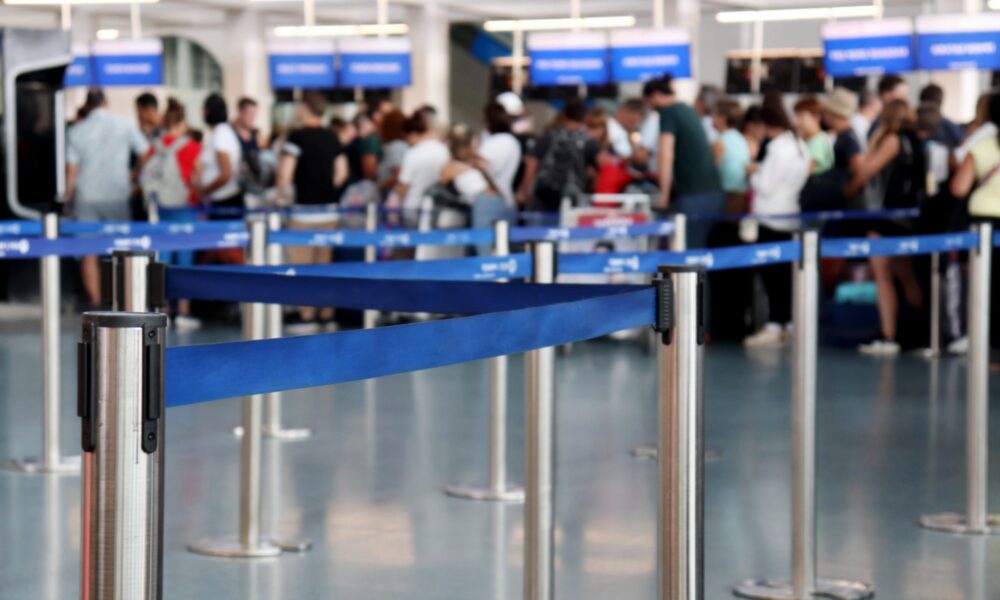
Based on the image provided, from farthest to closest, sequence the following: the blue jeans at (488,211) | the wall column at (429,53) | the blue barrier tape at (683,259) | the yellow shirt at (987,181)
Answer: the wall column at (429,53)
the blue jeans at (488,211)
the yellow shirt at (987,181)
the blue barrier tape at (683,259)

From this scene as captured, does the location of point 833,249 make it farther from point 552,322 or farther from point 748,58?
point 748,58

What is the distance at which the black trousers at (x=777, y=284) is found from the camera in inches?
425

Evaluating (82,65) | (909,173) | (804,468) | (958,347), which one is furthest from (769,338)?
(82,65)

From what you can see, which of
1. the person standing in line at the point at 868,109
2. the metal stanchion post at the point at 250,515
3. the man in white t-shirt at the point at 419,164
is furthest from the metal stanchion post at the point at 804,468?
the person standing in line at the point at 868,109

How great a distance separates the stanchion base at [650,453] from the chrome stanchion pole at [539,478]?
2371mm

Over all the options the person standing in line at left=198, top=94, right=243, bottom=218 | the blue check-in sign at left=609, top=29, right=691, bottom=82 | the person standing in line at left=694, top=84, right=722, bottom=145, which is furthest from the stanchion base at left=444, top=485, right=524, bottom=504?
the blue check-in sign at left=609, top=29, right=691, bottom=82

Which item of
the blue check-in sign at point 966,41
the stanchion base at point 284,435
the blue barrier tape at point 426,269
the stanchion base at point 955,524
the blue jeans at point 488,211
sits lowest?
the stanchion base at point 955,524

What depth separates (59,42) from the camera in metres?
11.2

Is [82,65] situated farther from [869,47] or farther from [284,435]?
[284,435]

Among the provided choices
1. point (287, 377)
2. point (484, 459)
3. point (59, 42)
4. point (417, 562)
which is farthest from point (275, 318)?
point (59, 42)

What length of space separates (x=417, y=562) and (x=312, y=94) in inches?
294

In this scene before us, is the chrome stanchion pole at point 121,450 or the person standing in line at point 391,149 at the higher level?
the person standing in line at point 391,149

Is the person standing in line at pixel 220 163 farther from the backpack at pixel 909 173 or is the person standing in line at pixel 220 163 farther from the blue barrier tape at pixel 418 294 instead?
the blue barrier tape at pixel 418 294

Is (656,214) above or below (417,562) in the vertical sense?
above
